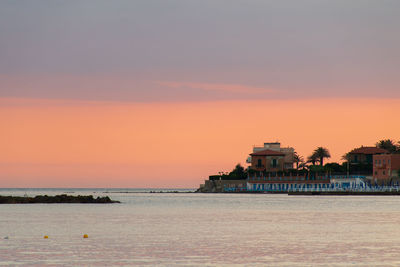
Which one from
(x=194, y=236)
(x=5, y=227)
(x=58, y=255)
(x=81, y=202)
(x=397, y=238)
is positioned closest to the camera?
(x=58, y=255)

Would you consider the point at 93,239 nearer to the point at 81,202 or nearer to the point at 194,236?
the point at 194,236

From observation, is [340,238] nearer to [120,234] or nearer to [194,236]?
[194,236]

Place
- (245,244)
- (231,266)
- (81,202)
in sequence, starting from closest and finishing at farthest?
(231,266) < (245,244) < (81,202)

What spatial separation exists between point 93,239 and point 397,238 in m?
21.4

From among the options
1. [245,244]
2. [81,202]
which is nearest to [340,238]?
[245,244]

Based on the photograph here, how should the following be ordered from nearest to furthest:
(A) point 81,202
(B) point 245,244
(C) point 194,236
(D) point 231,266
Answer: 1. (D) point 231,266
2. (B) point 245,244
3. (C) point 194,236
4. (A) point 81,202

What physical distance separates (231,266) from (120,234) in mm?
22687

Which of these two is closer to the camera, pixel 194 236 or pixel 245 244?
pixel 245 244

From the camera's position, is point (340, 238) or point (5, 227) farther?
point (5, 227)

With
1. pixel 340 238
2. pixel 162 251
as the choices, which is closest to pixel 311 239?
pixel 340 238

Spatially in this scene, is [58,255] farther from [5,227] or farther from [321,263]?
[5,227]

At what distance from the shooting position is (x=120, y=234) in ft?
191

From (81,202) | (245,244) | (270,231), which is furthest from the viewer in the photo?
(81,202)

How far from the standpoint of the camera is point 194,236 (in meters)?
56.1
